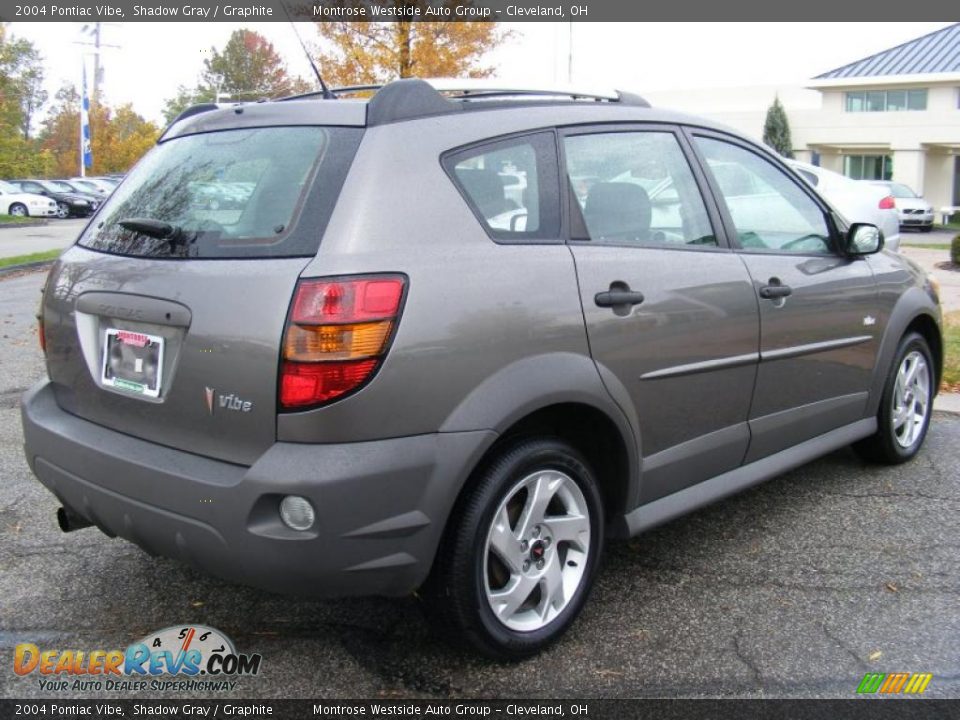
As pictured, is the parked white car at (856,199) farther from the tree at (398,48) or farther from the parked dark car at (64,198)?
the parked dark car at (64,198)

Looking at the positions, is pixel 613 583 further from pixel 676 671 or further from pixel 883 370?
pixel 883 370

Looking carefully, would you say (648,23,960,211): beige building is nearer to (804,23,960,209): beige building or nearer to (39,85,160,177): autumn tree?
(804,23,960,209): beige building

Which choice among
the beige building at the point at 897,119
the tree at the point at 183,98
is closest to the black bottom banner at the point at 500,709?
the beige building at the point at 897,119

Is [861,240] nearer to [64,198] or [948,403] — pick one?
[948,403]

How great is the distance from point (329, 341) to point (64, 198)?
38270 millimetres

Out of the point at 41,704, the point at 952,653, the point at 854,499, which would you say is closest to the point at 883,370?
the point at 854,499

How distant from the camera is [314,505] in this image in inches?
97.2

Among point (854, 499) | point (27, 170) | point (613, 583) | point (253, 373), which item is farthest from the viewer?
point (27, 170)

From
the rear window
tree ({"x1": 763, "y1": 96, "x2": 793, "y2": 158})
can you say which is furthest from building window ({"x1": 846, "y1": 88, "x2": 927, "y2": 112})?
the rear window

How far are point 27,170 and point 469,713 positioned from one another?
36.2 metres

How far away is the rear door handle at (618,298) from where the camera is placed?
305 centimetres

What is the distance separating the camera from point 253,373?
254 centimetres

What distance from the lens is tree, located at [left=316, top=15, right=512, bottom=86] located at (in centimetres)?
1471

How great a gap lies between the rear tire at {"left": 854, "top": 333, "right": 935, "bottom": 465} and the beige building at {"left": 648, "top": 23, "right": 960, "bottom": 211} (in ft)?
122
